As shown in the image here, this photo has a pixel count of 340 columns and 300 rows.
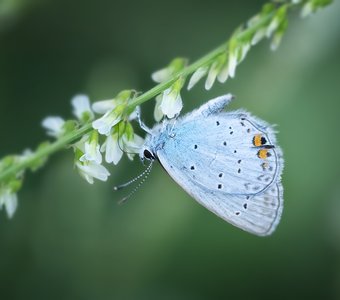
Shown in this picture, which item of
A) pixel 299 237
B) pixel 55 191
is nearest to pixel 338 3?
pixel 299 237

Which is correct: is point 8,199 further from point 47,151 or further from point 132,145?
point 132,145

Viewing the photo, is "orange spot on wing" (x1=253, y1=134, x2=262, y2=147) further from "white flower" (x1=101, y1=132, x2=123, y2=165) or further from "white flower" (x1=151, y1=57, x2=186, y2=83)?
"white flower" (x1=101, y1=132, x2=123, y2=165)

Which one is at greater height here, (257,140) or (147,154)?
(147,154)

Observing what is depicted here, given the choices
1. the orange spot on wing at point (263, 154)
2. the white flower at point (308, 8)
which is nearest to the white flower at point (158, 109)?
the orange spot on wing at point (263, 154)

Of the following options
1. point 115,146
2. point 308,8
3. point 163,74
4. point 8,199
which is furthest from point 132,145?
point 308,8

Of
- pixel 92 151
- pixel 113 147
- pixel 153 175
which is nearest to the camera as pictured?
pixel 92 151

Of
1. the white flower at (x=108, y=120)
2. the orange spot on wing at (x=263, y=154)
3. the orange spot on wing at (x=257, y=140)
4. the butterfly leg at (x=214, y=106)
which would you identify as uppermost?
the white flower at (x=108, y=120)

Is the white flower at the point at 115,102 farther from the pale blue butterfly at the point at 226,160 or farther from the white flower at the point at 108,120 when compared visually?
the pale blue butterfly at the point at 226,160
